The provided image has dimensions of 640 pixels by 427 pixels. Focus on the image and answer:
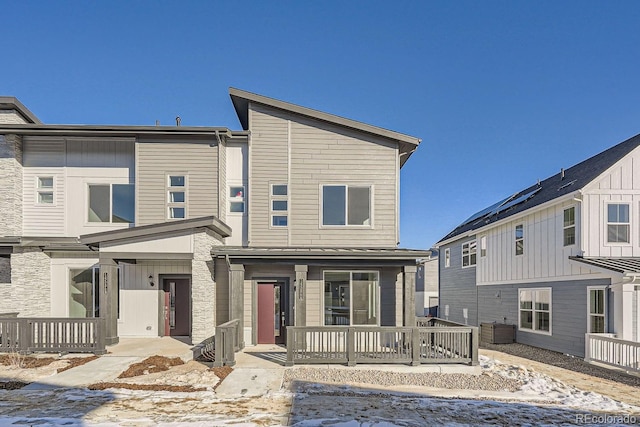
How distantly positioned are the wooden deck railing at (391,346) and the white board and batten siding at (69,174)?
7.56m

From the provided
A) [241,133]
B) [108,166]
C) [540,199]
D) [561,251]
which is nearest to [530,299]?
[561,251]

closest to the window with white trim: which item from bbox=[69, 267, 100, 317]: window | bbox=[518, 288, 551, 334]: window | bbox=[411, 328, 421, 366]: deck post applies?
bbox=[69, 267, 100, 317]: window

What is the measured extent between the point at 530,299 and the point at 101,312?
1512 cm

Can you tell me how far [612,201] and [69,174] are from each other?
17.7m

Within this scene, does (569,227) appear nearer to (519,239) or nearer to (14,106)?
(519,239)

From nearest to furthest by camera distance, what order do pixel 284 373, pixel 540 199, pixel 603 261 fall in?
pixel 284 373 → pixel 603 261 → pixel 540 199

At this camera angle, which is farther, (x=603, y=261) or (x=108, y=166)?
(x=108, y=166)

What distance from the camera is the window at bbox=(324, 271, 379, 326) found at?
495 inches

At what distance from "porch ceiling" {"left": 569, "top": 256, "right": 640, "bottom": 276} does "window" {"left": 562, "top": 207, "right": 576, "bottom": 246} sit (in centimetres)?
72

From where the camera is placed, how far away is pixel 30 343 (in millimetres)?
10633

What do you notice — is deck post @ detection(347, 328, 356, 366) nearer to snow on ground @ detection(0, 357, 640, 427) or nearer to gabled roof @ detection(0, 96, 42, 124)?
snow on ground @ detection(0, 357, 640, 427)

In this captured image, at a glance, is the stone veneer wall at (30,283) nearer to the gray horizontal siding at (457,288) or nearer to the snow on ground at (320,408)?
the snow on ground at (320,408)

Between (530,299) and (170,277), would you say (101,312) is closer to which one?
(170,277)

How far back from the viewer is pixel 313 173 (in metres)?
13.4
